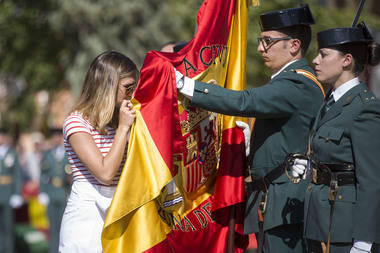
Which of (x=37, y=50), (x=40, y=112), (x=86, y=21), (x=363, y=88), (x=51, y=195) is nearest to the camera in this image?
(x=363, y=88)

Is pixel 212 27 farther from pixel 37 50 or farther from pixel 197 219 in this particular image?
pixel 37 50

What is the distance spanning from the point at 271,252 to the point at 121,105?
133 centimetres

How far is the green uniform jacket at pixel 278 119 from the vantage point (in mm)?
3557

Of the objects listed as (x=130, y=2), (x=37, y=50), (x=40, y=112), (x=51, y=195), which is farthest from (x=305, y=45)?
(x=40, y=112)

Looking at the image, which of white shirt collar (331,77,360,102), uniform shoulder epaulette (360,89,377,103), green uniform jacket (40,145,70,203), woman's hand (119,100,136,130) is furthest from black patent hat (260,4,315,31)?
green uniform jacket (40,145,70,203)

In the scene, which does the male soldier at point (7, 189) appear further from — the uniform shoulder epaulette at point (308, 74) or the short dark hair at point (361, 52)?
the short dark hair at point (361, 52)

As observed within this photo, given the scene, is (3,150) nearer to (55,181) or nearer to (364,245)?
(55,181)

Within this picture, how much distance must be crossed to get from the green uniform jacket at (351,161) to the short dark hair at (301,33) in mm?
574

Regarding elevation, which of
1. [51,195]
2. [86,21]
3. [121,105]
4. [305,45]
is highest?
[86,21]

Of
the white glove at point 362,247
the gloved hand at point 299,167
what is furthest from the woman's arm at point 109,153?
the white glove at point 362,247

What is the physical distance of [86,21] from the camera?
626 inches

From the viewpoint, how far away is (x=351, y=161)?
11.1 ft

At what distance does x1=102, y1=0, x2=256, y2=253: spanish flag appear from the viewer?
3516 millimetres

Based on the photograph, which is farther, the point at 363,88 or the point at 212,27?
the point at 212,27
